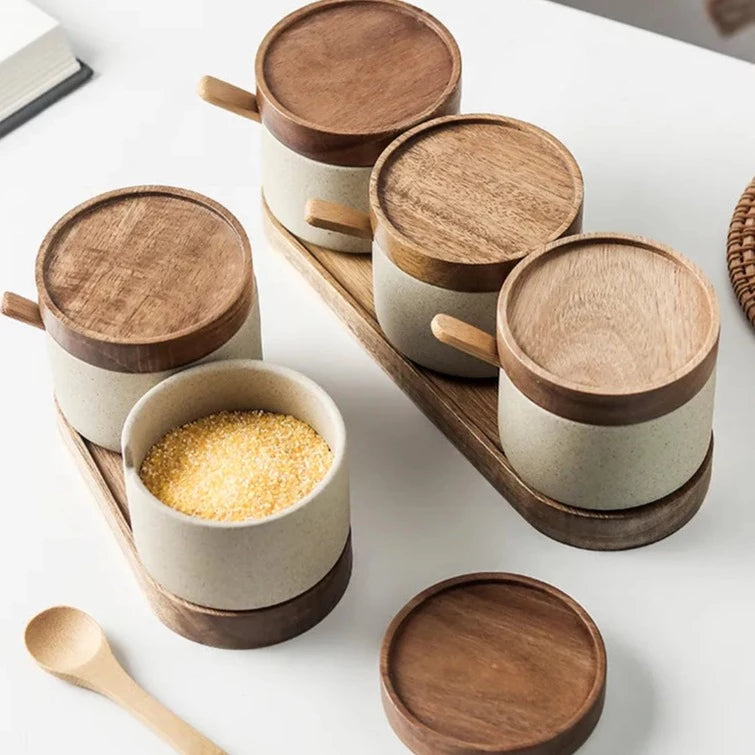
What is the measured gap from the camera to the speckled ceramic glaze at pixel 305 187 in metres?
1.31

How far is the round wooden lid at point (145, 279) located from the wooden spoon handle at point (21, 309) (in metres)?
0.03

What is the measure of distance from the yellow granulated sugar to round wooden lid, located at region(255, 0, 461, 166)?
0.26m

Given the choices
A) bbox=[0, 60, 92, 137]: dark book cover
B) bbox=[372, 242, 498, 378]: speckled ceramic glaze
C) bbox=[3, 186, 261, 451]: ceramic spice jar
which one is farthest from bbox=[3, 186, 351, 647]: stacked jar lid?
bbox=[0, 60, 92, 137]: dark book cover

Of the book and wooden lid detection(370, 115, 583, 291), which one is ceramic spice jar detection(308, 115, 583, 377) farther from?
the book

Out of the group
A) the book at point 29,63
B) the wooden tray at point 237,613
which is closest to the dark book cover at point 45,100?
the book at point 29,63

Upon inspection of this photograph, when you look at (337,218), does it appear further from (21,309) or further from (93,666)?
(93,666)

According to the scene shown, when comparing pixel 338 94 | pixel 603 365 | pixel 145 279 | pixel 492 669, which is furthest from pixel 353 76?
pixel 492 669

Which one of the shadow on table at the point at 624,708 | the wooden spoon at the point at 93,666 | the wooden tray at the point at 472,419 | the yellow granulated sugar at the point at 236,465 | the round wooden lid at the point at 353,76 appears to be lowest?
the wooden spoon at the point at 93,666

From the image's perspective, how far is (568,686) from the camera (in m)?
1.06

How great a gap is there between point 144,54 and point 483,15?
1.17 feet

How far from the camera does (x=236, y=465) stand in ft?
3.63

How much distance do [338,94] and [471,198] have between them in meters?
0.18

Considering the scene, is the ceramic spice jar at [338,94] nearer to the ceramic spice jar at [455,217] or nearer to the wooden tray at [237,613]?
the ceramic spice jar at [455,217]

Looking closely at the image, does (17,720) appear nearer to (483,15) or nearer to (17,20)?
(17,20)
